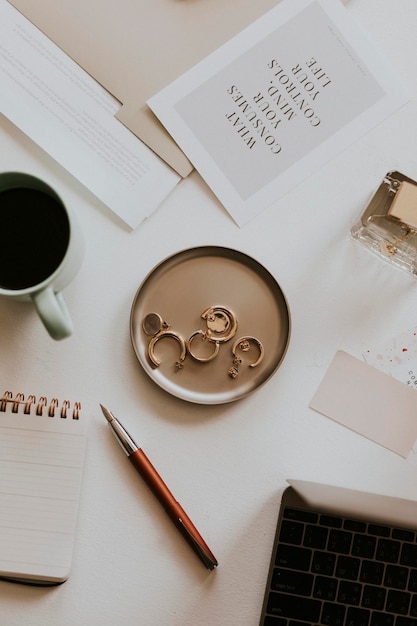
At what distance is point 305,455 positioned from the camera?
745 mm

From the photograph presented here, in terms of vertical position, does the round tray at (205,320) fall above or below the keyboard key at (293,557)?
above

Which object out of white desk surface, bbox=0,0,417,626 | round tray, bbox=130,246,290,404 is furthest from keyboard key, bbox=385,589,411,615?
round tray, bbox=130,246,290,404

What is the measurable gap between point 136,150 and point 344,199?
0.82 ft

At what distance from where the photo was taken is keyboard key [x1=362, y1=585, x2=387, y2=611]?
27.4 inches

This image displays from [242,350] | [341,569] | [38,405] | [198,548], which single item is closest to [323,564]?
[341,569]

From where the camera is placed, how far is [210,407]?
29.4 inches

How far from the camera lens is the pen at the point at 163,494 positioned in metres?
0.72

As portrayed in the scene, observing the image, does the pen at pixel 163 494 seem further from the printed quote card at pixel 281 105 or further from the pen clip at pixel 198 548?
the printed quote card at pixel 281 105

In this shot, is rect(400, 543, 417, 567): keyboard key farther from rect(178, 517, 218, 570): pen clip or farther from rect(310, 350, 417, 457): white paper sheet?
rect(178, 517, 218, 570): pen clip

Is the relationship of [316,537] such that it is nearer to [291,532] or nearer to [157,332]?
[291,532]

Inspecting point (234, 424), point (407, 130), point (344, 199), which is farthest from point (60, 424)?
point (407, 130)

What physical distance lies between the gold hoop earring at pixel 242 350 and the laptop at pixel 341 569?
0.16m

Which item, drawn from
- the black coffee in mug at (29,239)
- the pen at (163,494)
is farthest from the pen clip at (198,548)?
the black coffee in mug at (29,239)

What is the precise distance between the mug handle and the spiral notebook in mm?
131
